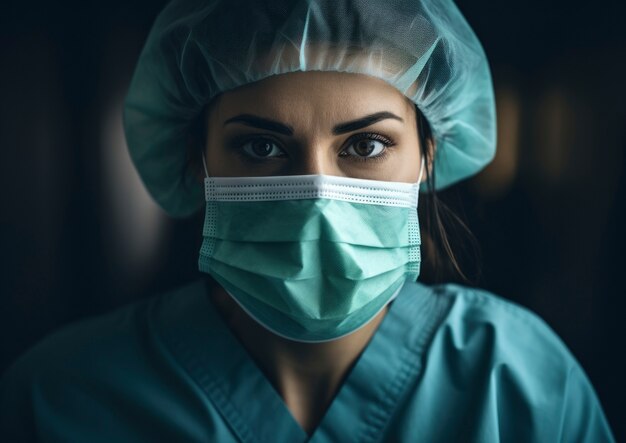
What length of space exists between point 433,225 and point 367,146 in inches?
12.8

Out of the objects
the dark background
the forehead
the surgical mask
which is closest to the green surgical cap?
the forehead

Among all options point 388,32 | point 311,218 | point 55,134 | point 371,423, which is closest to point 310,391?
point 371,423

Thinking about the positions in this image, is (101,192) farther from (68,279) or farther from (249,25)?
(249,25)

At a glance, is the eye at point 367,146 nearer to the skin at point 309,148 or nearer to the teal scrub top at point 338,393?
the skin at point 309,148

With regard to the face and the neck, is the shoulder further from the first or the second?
the face

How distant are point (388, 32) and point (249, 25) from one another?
8.9 inches

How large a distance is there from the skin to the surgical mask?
39mm

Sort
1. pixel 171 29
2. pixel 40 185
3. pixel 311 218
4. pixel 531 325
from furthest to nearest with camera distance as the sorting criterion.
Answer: pixel 40 185 < pixel 531 325 < pixel 171 29 < pixel 311 218

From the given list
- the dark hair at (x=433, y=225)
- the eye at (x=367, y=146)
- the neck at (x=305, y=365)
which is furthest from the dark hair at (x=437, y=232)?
the neck at (x=305, y=365)

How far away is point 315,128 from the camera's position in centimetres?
90

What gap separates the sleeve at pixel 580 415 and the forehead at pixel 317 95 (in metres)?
0.64

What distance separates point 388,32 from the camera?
91cm

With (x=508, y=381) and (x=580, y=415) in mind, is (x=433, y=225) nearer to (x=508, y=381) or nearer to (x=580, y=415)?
(x=508, y=381)

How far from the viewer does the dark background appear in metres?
1.42
